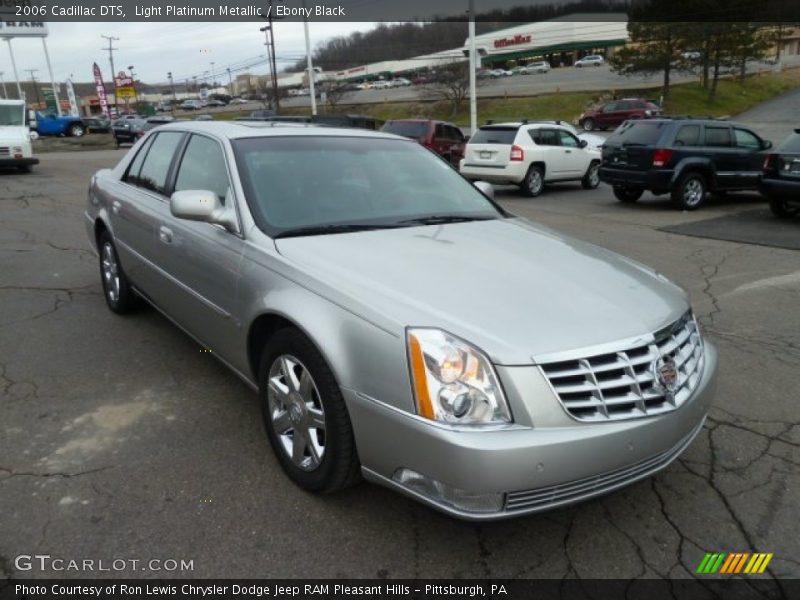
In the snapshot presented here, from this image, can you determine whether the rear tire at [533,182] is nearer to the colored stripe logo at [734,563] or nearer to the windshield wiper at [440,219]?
the windshield wiper at [440,219]

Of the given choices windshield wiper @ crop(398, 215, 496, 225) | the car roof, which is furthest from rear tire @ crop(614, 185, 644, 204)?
windshield wiper @ crop(398, 215, 496, 225)

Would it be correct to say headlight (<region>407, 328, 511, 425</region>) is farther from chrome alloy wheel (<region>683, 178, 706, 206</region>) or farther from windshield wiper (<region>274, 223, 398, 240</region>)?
chrome alloy wheel (<region>683, 178, 706, 206</region>)

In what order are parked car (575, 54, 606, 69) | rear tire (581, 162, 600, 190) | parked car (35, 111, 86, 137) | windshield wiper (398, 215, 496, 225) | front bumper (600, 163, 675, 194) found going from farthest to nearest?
parked car (575, 54, 606, 69) < parked car (35, 111, 86, 137) < rear tire (581, 162, 600, 190) < front bumper (600, 163, 675, 194) < windshield wiper (398, 215, 496, 225)

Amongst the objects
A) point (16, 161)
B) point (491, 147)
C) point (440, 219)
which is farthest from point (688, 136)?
point (16, 161)

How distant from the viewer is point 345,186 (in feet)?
11.7

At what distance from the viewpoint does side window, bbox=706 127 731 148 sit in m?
11.9

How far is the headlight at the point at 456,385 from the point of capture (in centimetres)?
218

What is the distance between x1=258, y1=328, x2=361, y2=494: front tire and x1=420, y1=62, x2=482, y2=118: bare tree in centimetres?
5017

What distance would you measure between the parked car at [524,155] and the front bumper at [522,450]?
12.3 meters

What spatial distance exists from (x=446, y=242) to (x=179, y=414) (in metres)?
1.84

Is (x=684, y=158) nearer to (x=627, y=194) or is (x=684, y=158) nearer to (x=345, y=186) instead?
(x=627, y=194)

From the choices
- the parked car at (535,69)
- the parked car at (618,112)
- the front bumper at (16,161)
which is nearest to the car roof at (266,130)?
the front bumper at (16,161)

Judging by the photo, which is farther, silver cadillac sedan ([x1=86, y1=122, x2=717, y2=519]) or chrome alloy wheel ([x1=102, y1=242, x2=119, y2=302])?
chrome alloy wheel ([x1=102, y1=242, x2=119, y2=302])

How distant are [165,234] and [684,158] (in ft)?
34.1
